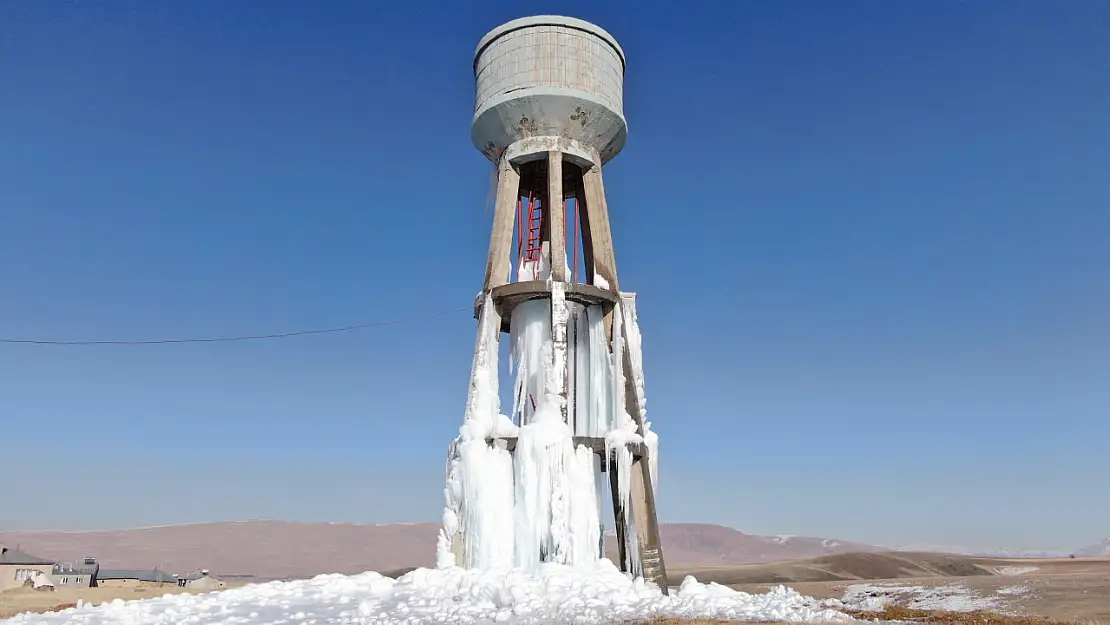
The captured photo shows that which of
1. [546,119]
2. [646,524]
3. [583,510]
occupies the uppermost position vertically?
[546,119]

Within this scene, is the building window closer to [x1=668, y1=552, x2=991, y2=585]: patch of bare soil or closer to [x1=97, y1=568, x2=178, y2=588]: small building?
[x1=97, y1=568, x2=178, y2=588]: small building

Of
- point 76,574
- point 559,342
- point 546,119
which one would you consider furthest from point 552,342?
point 76,574

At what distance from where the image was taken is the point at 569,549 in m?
15.5

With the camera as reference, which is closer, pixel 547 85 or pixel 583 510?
pixel 583 510

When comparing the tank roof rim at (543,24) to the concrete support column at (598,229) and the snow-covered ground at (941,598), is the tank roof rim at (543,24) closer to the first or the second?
the concrete support column at (598,229)

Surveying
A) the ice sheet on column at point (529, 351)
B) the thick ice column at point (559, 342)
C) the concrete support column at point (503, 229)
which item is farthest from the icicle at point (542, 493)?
the concrete support column at point (503, 229)

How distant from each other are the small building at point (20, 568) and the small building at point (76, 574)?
1.65ft

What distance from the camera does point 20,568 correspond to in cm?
3809

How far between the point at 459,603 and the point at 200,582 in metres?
30.6

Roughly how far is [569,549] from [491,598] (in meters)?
2.49

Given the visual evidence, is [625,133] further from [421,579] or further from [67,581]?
[67,581]

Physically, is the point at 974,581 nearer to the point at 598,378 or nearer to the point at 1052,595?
the point at 1052,595

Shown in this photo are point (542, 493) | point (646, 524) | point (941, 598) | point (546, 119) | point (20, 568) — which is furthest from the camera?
point (20, 568)

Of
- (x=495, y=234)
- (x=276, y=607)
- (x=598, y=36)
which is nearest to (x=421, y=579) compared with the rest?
(x=276, y=607)
